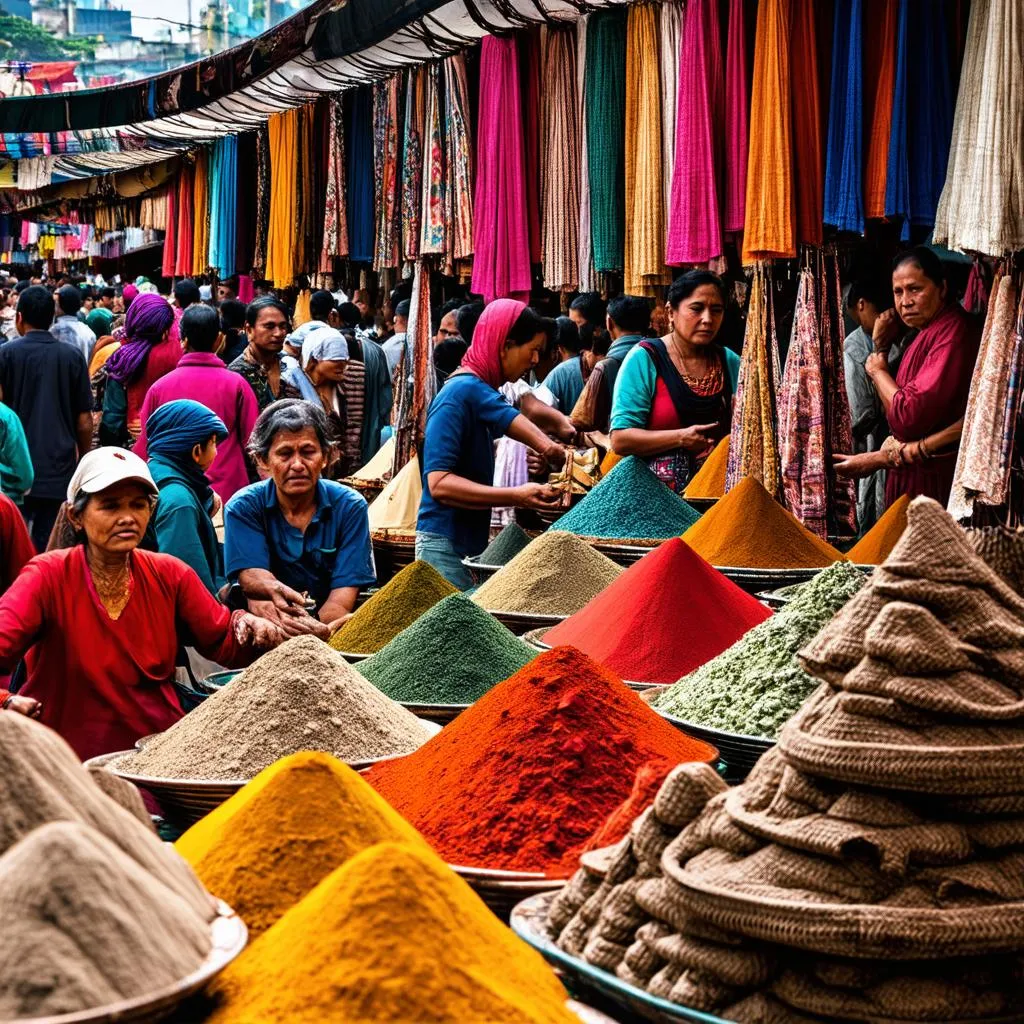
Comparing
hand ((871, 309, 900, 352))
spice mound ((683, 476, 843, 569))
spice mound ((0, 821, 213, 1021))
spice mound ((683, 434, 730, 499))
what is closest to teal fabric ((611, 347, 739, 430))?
spice mound ((683, 434, 730, 499))

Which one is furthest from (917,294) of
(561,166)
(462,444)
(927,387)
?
(561,166)

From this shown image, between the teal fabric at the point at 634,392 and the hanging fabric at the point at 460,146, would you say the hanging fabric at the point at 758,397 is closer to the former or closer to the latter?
the teal fabric at the point at 634,392

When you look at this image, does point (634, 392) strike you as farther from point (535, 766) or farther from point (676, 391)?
point (535, 766)

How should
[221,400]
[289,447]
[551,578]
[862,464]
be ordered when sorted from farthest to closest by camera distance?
[221,400], [862,464], [289,447], [551,578]

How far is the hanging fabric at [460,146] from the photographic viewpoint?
16.1 feet

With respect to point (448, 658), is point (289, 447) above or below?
above

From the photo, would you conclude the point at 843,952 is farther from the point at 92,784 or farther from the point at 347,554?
the point at 347,554

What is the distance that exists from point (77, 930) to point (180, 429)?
2.67 metres

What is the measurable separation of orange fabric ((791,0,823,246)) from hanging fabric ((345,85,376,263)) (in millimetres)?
2380

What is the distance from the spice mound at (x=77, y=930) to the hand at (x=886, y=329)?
3944 mm

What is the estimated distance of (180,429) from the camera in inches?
137

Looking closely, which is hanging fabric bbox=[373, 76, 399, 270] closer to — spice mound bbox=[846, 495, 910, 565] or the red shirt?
spice mound bbox=[846, 495, 910, 565]

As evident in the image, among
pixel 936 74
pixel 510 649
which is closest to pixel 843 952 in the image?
pixel 510 649

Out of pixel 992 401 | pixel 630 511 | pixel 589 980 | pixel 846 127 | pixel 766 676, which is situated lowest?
pixel 589 980
